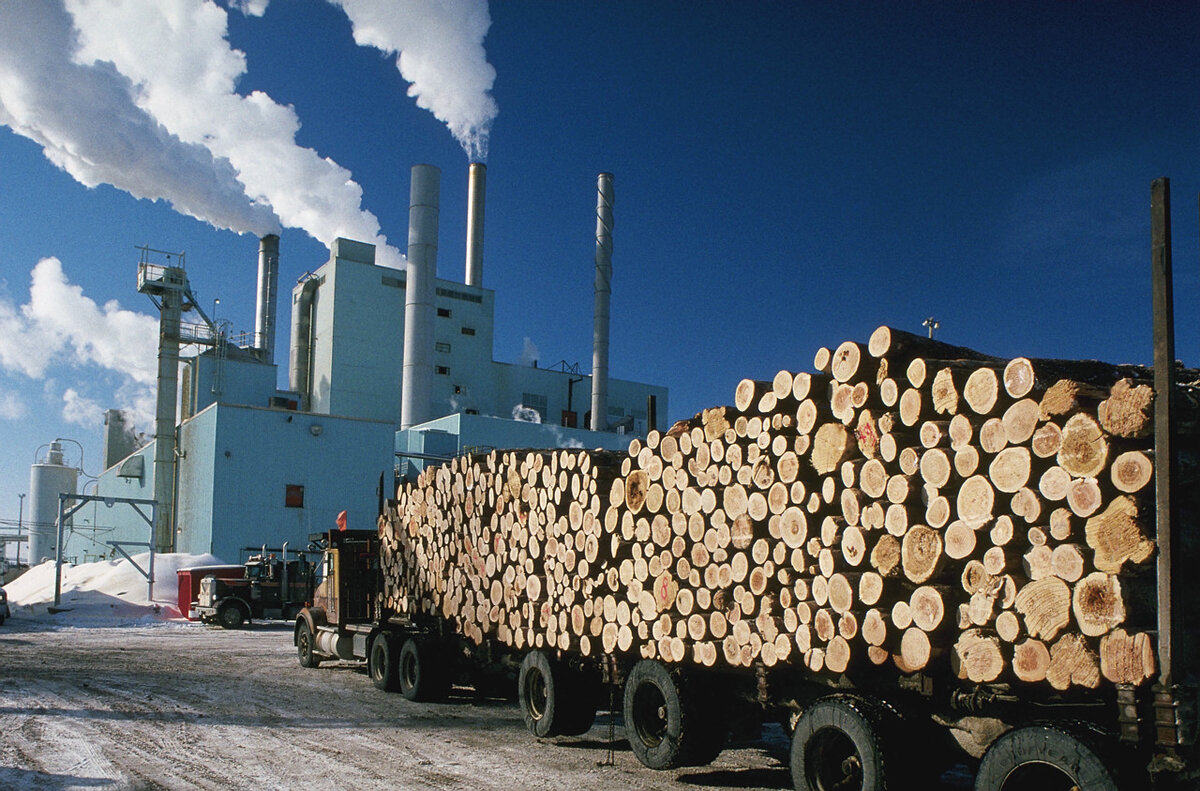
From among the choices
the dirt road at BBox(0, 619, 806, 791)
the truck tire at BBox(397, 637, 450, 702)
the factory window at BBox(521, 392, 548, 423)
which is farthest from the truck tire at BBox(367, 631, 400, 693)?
the factory window at BBox(521, 392, 548, 423)

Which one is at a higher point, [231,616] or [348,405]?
[348,405]

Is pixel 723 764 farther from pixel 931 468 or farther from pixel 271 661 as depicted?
pixel 271 661

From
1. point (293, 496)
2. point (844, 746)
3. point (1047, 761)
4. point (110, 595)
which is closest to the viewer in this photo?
point (1047, 761)

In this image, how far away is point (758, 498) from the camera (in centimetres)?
722

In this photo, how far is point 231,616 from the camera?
2633 cm

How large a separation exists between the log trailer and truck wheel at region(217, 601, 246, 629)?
1884cm

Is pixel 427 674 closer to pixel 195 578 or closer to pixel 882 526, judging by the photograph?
pixel 882 526

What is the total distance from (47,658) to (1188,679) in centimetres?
1838

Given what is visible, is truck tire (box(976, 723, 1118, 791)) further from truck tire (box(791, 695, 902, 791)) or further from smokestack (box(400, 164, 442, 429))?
smokestack (box(400, 164, 442, 429))

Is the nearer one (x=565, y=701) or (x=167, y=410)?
(x=565, y=701)

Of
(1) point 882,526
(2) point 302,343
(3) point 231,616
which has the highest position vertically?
(2) point 302,343

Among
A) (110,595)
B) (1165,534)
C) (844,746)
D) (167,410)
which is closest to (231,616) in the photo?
(110,595)

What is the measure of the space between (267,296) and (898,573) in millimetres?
53349

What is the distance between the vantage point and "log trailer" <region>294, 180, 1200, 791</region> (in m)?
4.78
